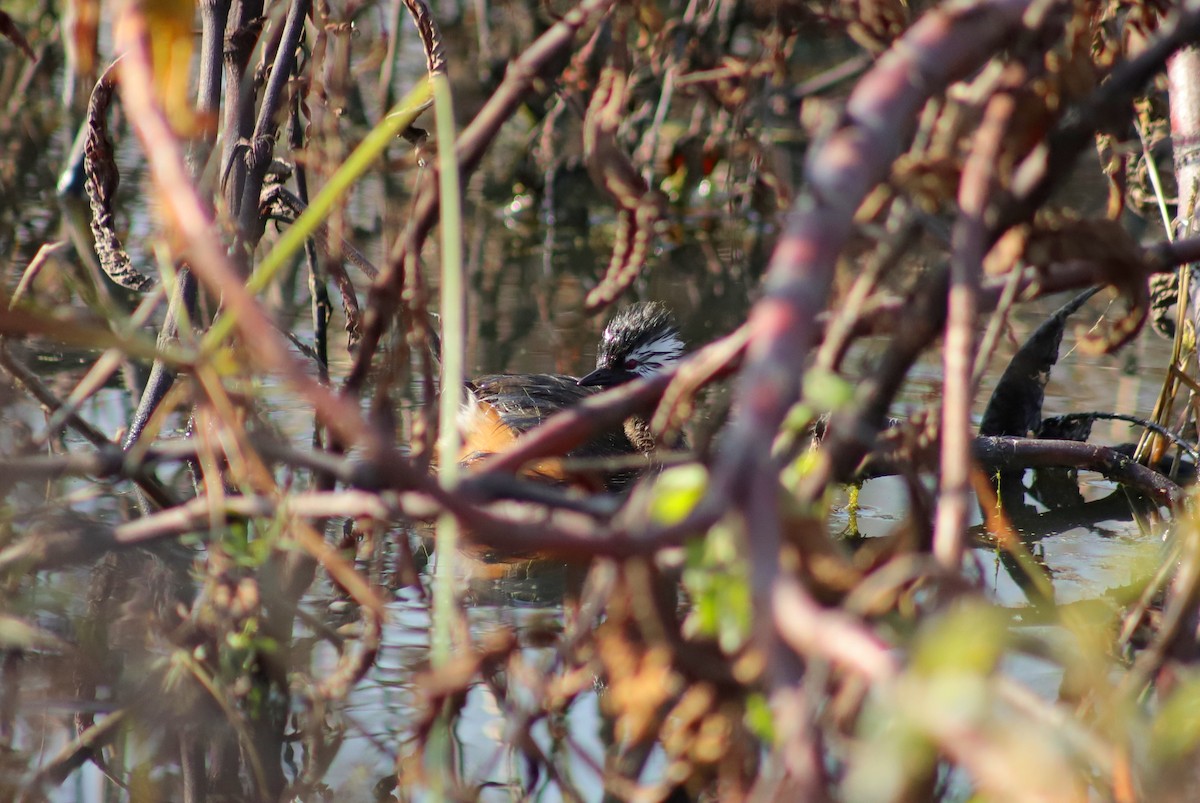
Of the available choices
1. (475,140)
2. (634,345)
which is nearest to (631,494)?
(475,140)

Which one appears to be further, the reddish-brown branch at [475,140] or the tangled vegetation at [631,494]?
the reddish-brown branch at [475,140]

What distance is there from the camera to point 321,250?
3156 millimetres

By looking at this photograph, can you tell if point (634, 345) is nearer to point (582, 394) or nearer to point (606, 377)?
point (606, 377)

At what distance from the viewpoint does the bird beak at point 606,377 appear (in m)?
6.33

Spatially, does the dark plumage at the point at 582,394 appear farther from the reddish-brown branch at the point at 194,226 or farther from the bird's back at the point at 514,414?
the reddish-brown branch at the point at 194,226

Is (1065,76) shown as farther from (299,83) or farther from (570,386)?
(570,386)

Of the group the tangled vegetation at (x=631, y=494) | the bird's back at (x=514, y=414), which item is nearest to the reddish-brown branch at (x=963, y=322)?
the tangled vegetation at (x=631, y=494)

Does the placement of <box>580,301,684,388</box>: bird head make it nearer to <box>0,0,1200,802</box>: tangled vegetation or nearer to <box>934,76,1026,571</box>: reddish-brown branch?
<box>0,0,1200,802</box>: tangled vegetation

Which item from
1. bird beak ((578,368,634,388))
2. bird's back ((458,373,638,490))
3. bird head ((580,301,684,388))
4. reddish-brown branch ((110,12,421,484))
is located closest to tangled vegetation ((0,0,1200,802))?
reddish-brown branch ((110,12,421,484))

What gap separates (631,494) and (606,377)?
12.5 ft

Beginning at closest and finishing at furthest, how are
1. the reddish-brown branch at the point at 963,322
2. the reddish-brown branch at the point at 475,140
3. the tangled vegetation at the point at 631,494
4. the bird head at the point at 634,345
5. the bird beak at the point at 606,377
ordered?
the tangled vegetation at the point at 631,494
the reddish-brown branch at the point at 963,322
the reddish-brown branch at the point at 475,140
the bird beak at the point at 606,377
the bird head at the point at 634,345

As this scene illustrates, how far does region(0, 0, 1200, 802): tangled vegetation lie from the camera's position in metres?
1.37

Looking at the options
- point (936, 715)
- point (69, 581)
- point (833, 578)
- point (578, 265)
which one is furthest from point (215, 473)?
point (578, 265)

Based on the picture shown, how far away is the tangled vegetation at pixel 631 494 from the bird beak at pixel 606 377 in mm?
2132
